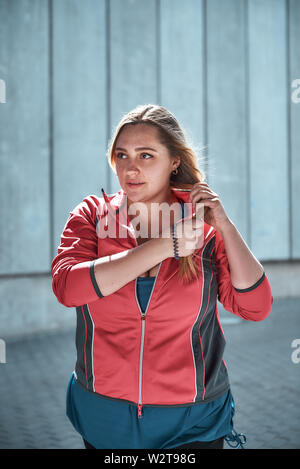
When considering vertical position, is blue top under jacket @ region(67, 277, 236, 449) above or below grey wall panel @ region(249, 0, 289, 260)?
below

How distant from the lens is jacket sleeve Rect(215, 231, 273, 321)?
5.55 feet

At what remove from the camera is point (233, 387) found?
17.6ft

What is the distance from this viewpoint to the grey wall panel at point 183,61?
9.08 metres

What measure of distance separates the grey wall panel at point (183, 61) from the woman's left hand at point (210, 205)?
7.44m

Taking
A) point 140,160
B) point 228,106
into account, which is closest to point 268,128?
point 228,106

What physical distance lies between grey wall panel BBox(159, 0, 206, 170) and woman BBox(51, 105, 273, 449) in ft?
24.5

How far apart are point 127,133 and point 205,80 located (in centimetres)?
818

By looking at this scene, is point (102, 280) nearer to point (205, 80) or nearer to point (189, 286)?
point (189, 286)

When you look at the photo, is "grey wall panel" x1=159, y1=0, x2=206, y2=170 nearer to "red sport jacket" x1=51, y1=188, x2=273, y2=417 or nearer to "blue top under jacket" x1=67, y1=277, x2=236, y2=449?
"red sport jacket" x1=51, y1=188, x2=273, y2=417

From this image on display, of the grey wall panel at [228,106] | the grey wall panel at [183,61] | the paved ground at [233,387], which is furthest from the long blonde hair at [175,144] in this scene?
the grey wall panel at [228,106]

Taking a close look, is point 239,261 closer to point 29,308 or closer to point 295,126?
point 29,308

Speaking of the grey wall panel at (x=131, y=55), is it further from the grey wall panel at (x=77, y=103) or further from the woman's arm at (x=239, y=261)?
the woman's arm at (x=239, y=261)

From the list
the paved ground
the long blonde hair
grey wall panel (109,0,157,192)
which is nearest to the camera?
the long blonde hair

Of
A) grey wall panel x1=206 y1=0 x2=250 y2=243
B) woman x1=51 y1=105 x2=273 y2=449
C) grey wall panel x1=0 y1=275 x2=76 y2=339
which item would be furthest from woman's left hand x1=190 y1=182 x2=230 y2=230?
grey wall panel x1=206 y1=0 x2=250 y2=243
